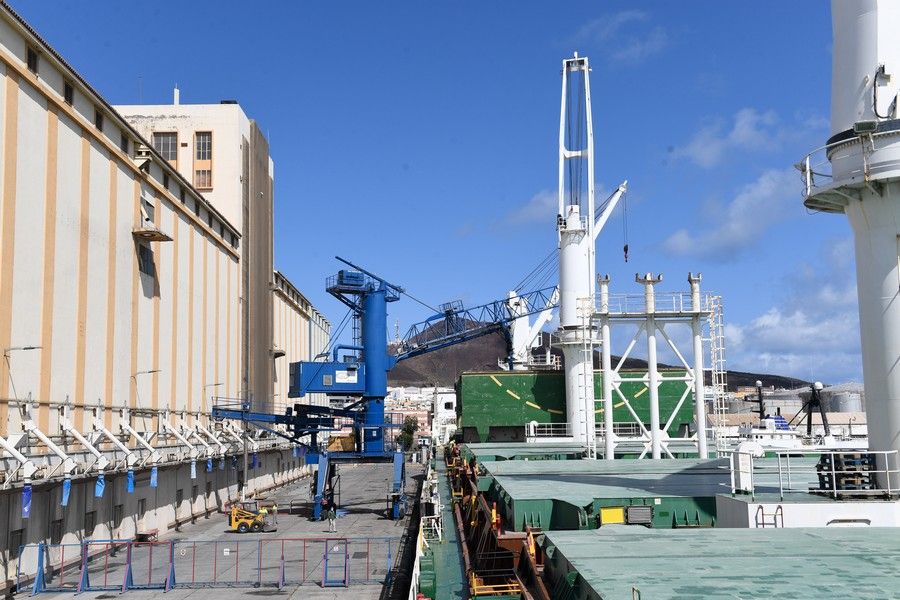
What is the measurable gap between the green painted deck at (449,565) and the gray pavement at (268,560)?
6.90 ft

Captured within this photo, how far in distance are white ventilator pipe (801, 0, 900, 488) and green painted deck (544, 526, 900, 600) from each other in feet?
12.0

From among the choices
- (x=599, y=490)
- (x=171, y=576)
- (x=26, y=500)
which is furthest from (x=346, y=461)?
(x=599, y=490)

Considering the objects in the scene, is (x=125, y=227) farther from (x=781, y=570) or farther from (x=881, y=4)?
(x=781, y=570)

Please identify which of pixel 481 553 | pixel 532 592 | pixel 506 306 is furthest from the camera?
pixel 506 306

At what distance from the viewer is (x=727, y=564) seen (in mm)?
12289

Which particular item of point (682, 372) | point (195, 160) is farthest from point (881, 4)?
point (195, 160)

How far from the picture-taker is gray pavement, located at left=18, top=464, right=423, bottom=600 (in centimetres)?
2781

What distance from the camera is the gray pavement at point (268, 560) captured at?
27.8m

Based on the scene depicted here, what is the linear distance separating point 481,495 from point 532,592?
39.3 ft

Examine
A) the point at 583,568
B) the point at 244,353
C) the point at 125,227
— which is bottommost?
the point at 583,568

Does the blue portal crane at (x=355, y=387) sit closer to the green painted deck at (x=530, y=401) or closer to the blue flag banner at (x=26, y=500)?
the green painted deck at (x=530, y=401)

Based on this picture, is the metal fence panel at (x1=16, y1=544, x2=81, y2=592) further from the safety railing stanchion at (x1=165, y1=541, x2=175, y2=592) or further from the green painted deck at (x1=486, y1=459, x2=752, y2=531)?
the green painted deck at (x1=486, y1=459, x2=752, y2=531)

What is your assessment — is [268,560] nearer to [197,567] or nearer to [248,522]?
[197,567]

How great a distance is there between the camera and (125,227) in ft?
132
